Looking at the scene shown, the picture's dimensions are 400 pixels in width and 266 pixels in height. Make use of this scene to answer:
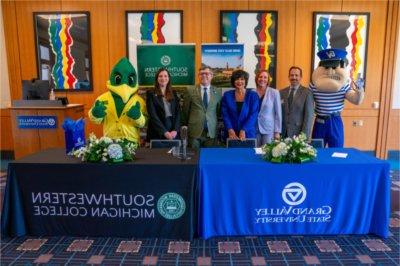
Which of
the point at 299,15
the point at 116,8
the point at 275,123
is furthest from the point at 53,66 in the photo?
the point at 299,15

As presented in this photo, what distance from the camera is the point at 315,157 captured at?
7.75 feet

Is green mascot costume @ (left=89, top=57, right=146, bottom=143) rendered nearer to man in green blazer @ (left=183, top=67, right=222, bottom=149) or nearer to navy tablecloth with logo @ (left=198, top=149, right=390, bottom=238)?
man in green blazer @ (left=183, top=67, right=222, bottom=149)

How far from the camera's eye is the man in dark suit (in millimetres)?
3281

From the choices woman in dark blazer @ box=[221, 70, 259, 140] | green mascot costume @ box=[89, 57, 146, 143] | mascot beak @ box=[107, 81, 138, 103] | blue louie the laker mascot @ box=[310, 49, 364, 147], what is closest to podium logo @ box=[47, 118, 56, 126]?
green mascot costume @ box=[89, 57, 146, 143]

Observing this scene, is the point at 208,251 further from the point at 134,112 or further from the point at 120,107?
the point at 120,107

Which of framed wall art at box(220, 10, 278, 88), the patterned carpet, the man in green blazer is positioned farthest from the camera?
framed wall art at box(220, 10, 278, 88)

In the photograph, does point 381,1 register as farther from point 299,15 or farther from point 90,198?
point 90,198

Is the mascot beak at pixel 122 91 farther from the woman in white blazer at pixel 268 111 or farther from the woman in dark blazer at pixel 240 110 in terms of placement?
the woman in white blazer at pixel 268 111

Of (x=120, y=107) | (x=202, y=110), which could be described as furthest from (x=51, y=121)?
(x=202, y=110)

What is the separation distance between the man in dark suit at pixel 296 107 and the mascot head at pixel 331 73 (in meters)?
0.20

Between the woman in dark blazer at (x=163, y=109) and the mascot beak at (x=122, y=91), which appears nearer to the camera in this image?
the mascot beak at (x=122, y=91)

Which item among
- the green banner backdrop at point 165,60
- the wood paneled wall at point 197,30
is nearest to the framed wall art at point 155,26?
the wood paneled wall at point 197,30

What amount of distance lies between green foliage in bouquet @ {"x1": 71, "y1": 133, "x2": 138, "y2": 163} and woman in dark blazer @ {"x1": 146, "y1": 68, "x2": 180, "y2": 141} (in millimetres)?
806

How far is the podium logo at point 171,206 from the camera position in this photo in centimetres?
224
